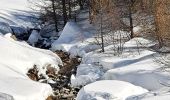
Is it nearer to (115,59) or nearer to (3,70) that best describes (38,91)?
(3,70)

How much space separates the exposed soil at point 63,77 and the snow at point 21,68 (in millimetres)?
409

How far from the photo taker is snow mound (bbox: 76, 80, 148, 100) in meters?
19.8

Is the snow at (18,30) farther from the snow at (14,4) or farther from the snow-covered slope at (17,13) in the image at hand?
the snow at (14,4)

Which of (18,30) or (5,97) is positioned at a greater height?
(5,97)

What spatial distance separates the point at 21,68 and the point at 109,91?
9.14 meters

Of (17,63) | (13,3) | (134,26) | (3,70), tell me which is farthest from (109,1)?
(13,3)

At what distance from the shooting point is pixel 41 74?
28312 millimetres

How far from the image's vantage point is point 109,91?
66.0 feet

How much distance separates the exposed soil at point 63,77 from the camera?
24.2 m

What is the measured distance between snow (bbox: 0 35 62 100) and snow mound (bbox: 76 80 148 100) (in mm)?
2750

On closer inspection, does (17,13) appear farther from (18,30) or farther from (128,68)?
(128,68)

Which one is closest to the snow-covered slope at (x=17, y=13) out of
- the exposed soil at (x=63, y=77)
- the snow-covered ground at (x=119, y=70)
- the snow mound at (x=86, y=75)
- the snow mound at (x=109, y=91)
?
the snow-covered ground at (x=119, y=70)

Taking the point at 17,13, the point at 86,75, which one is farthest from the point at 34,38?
the point at 86,75

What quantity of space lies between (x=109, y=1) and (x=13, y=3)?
107 feet
